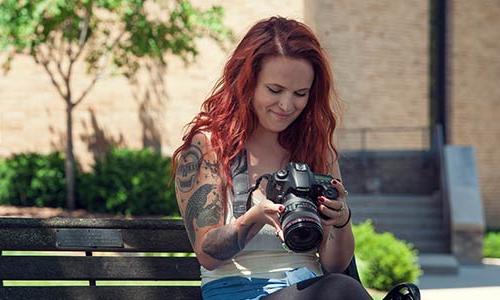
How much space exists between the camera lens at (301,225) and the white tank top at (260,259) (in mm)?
370

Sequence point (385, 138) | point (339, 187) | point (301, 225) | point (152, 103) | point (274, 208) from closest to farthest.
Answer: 1. point (301, 225)
2. point (274, 208)
3. point (339, 187)
4. point (152, 103)
5. point (385, 138)

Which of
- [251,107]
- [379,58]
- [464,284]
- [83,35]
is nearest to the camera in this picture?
[251,107]

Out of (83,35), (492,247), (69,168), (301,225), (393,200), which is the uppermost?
(83,35)

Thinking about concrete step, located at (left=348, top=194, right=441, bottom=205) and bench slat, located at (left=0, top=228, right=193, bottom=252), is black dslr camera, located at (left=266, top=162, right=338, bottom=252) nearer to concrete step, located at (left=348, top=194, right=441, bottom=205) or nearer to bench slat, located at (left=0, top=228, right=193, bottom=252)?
bench slat, located at (left=0, top=228, right=193, bottom=252)

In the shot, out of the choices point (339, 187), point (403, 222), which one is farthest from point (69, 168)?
point (339, 187)

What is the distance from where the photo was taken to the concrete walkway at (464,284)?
10.6m

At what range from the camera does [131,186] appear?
13.9 meters

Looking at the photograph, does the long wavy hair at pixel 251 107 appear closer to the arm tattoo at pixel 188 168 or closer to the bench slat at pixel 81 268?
the arm tattoo at pixel 188 168

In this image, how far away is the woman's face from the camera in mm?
3264

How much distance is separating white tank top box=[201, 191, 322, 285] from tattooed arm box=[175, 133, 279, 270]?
0.24 ft

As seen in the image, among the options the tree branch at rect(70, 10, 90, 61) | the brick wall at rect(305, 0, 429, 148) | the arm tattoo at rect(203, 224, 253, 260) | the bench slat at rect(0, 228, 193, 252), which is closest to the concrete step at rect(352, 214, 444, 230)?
the brick wall at rect(305, 0, 429, 148)

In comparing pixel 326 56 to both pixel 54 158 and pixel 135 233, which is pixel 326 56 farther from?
pixel 54 158

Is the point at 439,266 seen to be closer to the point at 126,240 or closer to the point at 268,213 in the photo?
the point at 126,240

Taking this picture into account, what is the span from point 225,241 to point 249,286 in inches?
8.7
